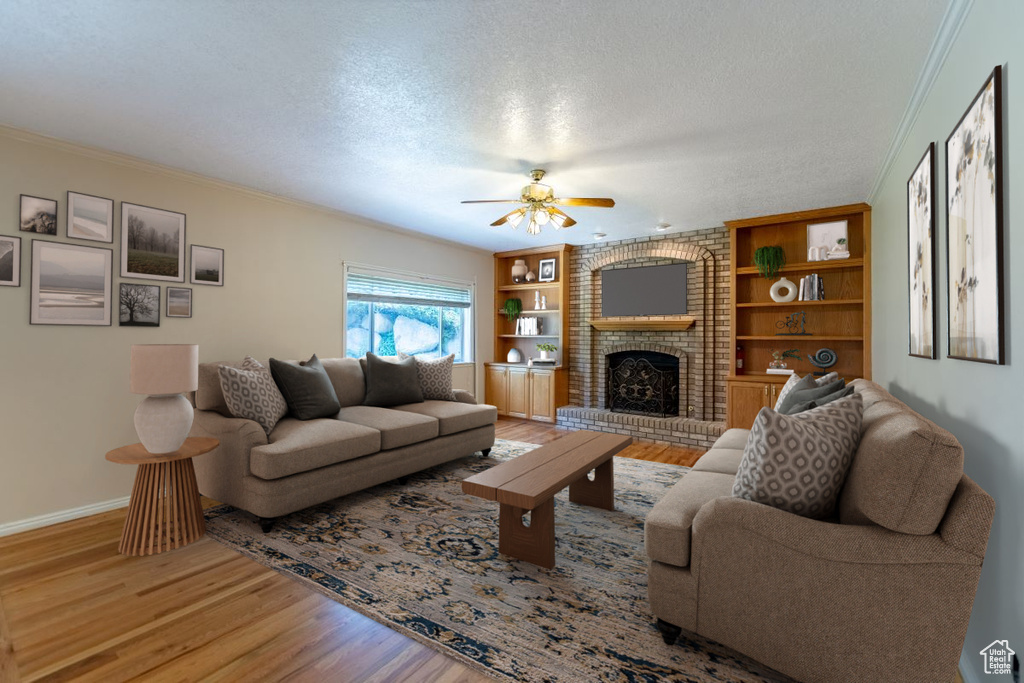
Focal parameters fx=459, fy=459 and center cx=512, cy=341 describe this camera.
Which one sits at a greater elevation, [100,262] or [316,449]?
[100,262]

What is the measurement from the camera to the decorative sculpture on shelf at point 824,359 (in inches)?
185

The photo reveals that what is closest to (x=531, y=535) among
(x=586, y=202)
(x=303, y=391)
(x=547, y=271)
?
(x=303, y=391)

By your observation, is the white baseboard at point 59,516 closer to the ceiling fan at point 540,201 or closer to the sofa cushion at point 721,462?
the ceiling fan at point 540,201

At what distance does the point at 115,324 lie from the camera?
325cm

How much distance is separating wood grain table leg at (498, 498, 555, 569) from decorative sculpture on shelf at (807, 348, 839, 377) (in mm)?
3796

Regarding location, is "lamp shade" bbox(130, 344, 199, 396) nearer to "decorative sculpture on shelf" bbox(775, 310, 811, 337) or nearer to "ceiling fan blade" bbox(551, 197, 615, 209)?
"ceiling fan blade" bbox(551, 197, 615, 209)

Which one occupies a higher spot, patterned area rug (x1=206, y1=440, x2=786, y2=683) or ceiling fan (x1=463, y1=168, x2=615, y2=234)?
ceiling fan (x1=463, y1=168, x2=615, y2=234)

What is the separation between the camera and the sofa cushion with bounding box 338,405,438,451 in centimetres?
346

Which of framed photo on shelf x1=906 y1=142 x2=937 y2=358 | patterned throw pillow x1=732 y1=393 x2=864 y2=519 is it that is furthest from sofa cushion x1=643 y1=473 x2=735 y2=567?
framed photo on shelf x1=906 y1=142 x2=937 y2=358

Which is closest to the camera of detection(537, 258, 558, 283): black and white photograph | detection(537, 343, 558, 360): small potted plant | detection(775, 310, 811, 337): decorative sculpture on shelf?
detection(775, 310, 811, 337): decorative sculpture on shelf

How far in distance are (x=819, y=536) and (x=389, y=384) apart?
3.51 m

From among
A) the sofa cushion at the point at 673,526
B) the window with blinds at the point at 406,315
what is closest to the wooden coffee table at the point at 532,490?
the sofa cushion at the point at 673,526

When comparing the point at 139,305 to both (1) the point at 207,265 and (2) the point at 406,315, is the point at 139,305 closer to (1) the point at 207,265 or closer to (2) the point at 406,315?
(1) the point at 207,265

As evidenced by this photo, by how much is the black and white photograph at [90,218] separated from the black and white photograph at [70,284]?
84 mm
